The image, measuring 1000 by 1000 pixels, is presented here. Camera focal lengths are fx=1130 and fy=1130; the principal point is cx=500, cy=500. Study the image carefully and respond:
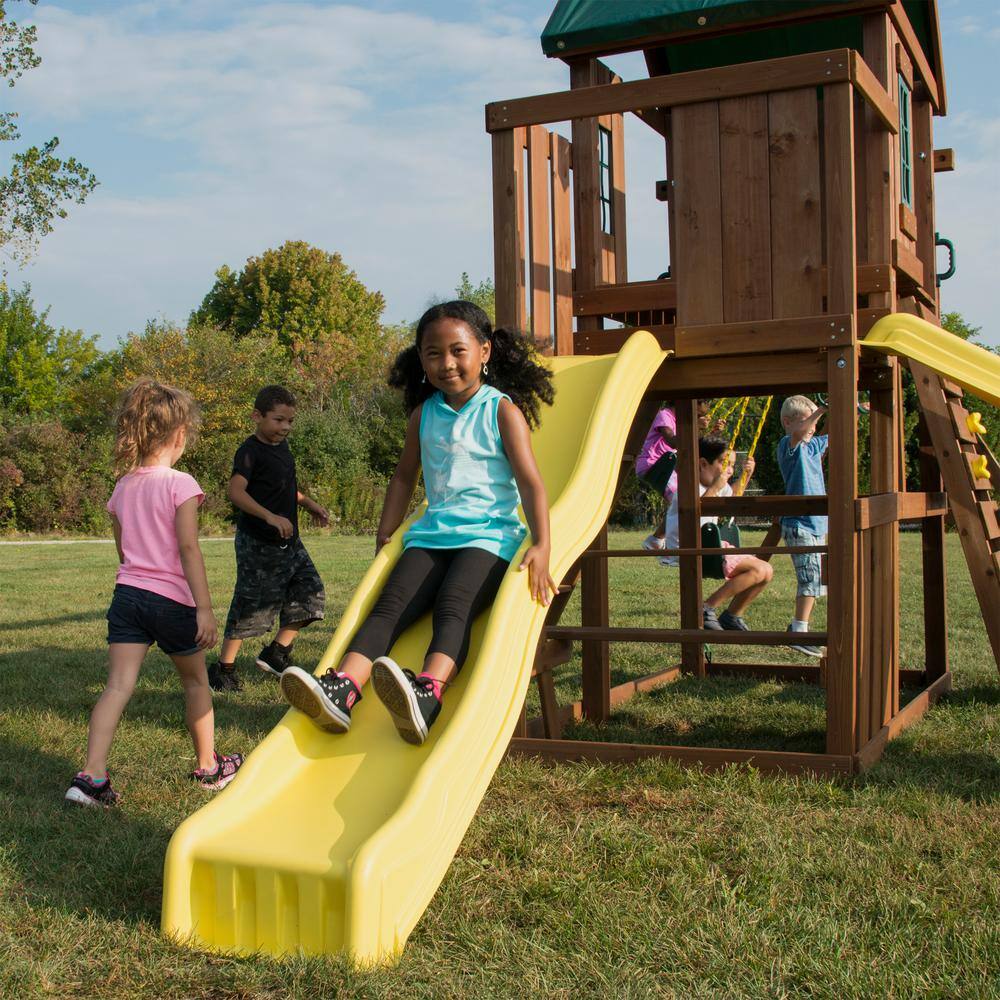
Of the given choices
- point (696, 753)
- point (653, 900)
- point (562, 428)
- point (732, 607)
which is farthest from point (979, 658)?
point (653, 900)

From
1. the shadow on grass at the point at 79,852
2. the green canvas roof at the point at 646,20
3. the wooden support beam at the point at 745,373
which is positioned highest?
the green canvas roof at the point at 646,20

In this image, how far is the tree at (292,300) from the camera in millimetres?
48281

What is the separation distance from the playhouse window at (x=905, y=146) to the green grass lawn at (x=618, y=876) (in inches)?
116

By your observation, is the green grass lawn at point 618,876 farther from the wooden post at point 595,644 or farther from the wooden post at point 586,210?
the wooden post at point 586,210

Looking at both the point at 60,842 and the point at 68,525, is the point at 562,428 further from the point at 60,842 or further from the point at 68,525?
the point at 68,525

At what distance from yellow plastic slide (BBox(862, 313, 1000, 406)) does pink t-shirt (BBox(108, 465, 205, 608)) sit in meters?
A: 2.92

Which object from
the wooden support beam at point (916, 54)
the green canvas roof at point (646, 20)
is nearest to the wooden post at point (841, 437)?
the green canvas roof at point (646, 20)

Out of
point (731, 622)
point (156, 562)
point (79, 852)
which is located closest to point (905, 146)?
point (731, 622)

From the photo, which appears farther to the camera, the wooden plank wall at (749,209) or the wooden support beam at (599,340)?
the wooden support beam at (599,340)

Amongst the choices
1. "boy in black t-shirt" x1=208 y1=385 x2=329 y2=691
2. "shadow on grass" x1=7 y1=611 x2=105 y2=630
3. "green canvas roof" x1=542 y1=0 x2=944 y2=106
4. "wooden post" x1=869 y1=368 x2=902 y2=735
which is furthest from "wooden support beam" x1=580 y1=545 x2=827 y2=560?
"shadow on grass" x1=7 y1=611 x2=105 y2=630

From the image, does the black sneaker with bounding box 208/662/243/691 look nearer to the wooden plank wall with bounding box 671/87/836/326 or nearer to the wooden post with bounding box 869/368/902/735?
the wooden plank wall with bounding box 671/87/836/326

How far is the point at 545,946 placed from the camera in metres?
2.93

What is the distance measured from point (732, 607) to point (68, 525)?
21.3 metres

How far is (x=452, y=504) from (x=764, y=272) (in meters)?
1.91
